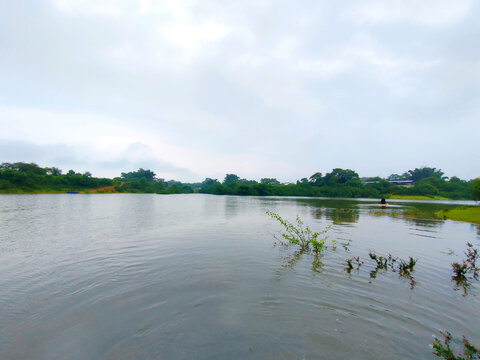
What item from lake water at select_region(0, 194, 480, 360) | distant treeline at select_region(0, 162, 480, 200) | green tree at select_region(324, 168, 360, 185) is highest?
green tree at select_region(324, 168, 360, 185)

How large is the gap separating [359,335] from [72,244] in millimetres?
13906

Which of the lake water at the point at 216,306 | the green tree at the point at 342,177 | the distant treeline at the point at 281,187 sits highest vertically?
the green tree at the point at 342,177

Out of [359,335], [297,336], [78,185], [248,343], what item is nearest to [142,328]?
[248,343]

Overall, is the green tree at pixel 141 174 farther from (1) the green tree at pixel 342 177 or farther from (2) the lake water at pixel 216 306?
(2) the lake water at pixel 216 306

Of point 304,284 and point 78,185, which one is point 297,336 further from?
point 78,185

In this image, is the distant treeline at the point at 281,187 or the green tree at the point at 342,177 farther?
the green tree at the point at 342,177

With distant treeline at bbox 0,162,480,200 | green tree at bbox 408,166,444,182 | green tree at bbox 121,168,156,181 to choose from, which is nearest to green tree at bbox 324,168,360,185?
distant treeline at bbox 0,162,480,200

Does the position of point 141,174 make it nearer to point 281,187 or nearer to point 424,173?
point 281,187

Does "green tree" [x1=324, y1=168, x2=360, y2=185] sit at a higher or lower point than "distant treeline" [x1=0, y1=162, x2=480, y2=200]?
higher

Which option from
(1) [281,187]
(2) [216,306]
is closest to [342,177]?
(1) [281,187]

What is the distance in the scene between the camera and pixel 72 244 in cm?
1207

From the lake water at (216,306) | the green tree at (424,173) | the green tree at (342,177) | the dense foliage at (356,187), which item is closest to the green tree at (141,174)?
the dense foliage at (356,187)

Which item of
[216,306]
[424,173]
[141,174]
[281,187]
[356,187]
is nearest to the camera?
[216,306]

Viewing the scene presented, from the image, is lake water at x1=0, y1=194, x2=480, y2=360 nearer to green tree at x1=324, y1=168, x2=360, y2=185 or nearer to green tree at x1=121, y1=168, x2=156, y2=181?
green tree at x1=324, y1=168, x2=360, y2=185
